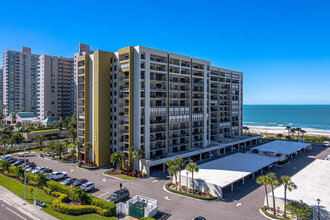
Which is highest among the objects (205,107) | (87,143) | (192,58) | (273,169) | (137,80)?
(192,58)

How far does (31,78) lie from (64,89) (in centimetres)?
4163

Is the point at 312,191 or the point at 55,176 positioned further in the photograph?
the point at 55,176

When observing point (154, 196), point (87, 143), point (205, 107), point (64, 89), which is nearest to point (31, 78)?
point (64, 89)

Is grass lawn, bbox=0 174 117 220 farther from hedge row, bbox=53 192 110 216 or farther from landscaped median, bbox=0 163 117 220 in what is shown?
hedge row, bbox=53 192 110 216

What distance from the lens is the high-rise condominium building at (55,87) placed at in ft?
456

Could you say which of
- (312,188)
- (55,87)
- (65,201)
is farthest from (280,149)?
(55,87)

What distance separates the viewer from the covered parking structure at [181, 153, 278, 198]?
135 feet

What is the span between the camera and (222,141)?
82312 millimetres

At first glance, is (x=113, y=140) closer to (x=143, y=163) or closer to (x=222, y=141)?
(x=143, y=163)

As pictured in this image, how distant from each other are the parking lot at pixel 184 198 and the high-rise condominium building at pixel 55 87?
93.5 meters

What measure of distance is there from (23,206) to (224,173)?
121 ft

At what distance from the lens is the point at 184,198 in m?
39.6

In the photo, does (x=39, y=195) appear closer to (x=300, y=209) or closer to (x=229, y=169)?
(x=229, y=169)

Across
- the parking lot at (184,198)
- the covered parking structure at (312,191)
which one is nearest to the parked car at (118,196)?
the parking lot at (184,198)
